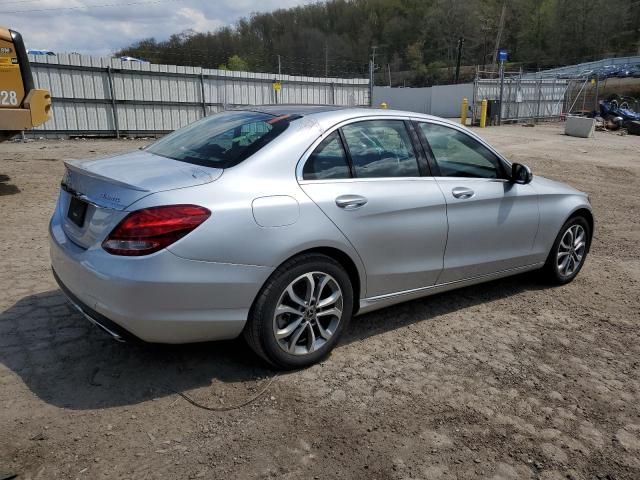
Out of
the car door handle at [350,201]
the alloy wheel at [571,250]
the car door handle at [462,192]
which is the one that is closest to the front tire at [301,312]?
the car door handle at [350,201]

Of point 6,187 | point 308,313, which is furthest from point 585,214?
point 6,187

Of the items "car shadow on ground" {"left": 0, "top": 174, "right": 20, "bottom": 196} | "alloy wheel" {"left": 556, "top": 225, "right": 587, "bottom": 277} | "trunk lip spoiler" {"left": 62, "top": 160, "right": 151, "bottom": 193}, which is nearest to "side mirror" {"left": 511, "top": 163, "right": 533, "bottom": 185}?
"alloy wheel" {"left": 556, "top": 225, "right": 587, "bottom": 277}

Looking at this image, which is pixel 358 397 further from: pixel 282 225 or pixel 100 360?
pixel 100 360

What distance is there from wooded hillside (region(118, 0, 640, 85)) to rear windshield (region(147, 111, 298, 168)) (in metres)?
59.8

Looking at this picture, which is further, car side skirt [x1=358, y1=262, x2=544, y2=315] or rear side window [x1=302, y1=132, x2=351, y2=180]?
car side skirt [x1=358, y1=262, x2=544, y2=315]

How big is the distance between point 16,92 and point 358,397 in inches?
321

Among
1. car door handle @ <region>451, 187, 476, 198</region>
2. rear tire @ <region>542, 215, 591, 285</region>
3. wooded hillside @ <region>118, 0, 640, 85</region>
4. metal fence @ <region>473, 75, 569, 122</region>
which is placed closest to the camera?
car door handle @ <region>451, 187, 476, 198</region>

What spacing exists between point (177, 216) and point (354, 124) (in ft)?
4.80

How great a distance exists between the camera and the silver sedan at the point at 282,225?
289 centimetres

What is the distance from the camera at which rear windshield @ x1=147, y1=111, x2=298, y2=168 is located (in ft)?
11.0

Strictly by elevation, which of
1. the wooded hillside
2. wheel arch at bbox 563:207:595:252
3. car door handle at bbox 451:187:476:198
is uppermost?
the wooded hillside

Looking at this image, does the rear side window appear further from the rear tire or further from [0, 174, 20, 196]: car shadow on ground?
[0, 174, 20, 196]: car shadow on ground

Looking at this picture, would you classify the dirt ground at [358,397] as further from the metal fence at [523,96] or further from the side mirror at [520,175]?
the metal fence at [523,96]

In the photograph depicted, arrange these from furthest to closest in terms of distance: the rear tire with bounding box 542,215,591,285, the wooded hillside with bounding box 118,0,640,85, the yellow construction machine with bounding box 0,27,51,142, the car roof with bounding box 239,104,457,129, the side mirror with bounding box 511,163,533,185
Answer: the wooded hillside with bounding box 118,0,640,85
the yellow construction machine with bounding box 0,27,51,142
the rear tire with bounding box 542,215,591,285
the side mirror with bounding box 511,163,533,185
the car roof with bounding box 239,104,457,129
